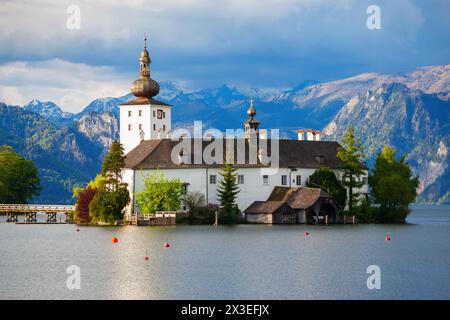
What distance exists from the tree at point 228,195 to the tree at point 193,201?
193cm

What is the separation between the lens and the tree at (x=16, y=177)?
6230 inches

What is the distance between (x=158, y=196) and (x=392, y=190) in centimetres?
2704

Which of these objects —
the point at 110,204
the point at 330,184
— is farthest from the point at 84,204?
the point at 330,184

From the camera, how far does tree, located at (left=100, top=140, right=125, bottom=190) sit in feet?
354

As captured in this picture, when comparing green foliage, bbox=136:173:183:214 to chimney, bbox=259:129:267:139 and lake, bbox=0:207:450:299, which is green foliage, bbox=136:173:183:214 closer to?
lake, bbox=0:207:450:299

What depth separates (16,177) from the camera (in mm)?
160125

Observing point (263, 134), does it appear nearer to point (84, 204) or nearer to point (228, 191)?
point (228, 191)

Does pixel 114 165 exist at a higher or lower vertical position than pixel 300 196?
higher

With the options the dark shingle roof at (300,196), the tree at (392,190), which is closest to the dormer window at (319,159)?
the tree at (392,190)

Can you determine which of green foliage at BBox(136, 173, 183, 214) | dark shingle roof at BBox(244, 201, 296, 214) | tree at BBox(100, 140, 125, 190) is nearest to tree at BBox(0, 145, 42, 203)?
tree at BBox(100, 140, 125, 190)

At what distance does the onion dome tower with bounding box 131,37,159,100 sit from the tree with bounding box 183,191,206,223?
24977 mm

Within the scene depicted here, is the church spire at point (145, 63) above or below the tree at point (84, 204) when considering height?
above

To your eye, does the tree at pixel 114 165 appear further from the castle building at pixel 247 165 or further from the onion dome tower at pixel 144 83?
the onion dome tower at pixel 144 83
